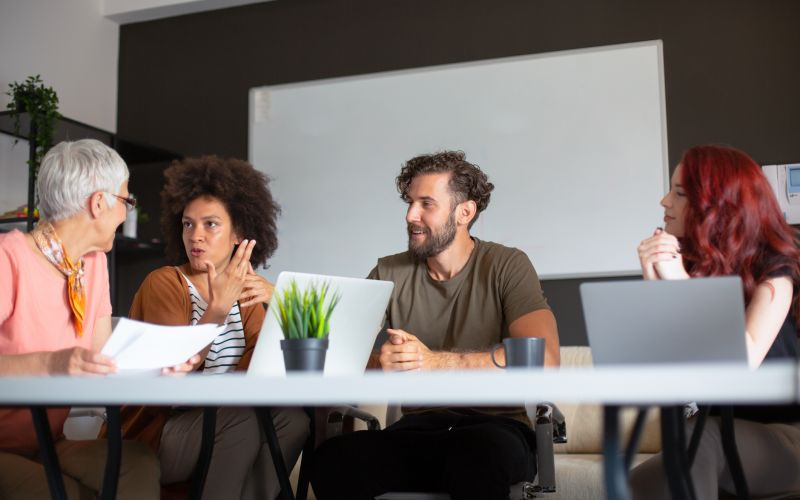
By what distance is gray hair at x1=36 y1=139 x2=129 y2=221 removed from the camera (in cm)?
224

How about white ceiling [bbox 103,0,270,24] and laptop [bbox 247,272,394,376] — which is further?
white ceiling [bbox 103,0,270,24]

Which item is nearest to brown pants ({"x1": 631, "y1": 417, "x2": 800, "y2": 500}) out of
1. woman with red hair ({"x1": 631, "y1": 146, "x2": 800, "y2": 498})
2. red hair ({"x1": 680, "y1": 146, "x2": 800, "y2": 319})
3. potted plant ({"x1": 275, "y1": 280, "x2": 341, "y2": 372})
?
woman with red hair ({"x1": 631, "y1": 146, "x2": 800, "y2": 498})

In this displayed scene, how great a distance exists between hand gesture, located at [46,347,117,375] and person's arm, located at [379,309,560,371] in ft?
2.46

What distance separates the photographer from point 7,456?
2014 millimetres

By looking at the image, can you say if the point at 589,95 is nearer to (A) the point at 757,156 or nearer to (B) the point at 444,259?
(A) the point at 757,156

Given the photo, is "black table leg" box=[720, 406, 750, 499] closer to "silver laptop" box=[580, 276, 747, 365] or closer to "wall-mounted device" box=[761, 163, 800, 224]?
"silver laptop" box=[580, 276, 747, 365]

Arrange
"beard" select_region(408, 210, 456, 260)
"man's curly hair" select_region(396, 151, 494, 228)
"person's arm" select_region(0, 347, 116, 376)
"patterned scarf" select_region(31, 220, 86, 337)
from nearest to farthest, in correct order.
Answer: "person's arm" select_region(0, 347, 116, 376) → "patterned scarf" select_region(31, 220, 86, 337) → "beard" select_region(408, 210, 456, 260) → "man's curly hair" select_region(396, 151, 494, 228)

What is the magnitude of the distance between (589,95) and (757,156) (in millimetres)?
842

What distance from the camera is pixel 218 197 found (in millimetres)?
3070

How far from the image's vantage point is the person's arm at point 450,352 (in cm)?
222

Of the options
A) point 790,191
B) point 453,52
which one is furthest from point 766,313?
point 453,52

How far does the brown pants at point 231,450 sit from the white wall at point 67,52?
3012 mm

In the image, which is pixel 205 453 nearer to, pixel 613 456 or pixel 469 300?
pixel 469 300

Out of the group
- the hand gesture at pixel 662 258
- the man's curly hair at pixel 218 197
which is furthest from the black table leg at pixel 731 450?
the man's curly hair at pixel 218 197
